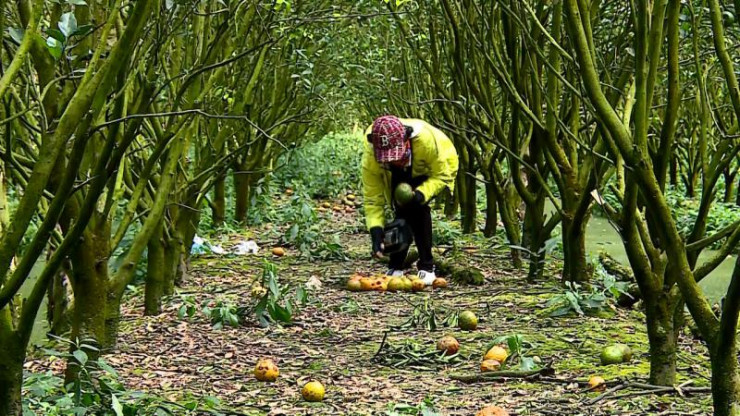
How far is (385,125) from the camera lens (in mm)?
7406

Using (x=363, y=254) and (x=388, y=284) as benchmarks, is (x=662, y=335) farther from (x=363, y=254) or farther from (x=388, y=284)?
(x=363, y=254)

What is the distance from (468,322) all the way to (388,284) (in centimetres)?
202

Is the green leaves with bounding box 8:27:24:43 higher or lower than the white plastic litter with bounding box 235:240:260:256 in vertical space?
higher

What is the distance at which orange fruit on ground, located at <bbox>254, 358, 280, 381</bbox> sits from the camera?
4.56 metres

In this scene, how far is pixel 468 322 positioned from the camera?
5.68m

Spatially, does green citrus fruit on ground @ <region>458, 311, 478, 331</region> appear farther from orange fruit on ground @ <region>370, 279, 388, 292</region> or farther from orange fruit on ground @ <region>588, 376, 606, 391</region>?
orange fruit on ground @ <region>370, 279, 388, 292</region>

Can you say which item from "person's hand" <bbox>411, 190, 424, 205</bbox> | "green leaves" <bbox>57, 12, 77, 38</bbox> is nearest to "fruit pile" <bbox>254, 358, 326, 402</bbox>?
"green leaves" <bbox>57, 12, 77, 38</bbox>

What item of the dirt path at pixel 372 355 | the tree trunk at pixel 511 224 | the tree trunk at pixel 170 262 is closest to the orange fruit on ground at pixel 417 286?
the dirt path at pixel 372 355

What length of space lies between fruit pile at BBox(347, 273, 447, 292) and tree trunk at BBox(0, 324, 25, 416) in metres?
4.83

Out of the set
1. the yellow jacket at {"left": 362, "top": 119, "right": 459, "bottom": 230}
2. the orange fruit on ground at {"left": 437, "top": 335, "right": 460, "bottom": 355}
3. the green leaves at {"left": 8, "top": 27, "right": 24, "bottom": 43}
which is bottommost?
the orange fruit on ground at {"left": 437, "top": 335, "right": 460, "bottom": 355}

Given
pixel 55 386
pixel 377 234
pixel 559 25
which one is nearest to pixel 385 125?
pixel 377 234

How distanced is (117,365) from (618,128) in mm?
3054

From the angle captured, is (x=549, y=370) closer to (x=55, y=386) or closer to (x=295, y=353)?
(x=295, y=353)

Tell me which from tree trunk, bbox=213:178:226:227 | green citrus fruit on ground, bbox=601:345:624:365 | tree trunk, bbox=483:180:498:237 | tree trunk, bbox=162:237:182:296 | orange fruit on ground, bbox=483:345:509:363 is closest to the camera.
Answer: green citrus fruit on ground, bbox=601:345:624:365
